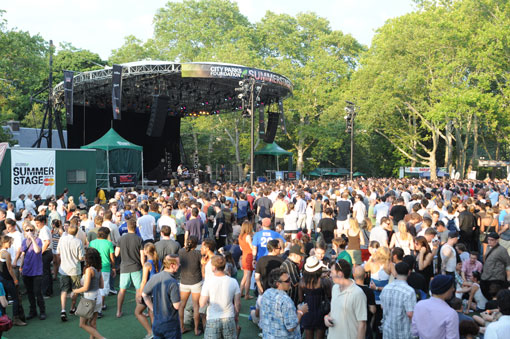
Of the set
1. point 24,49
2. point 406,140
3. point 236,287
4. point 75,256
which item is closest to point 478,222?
point 236,287

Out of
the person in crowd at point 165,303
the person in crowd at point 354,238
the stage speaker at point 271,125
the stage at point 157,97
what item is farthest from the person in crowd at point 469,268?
the stage speaker at point 271,125

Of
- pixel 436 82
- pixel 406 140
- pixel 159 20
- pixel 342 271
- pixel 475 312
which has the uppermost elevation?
pixel 159 20

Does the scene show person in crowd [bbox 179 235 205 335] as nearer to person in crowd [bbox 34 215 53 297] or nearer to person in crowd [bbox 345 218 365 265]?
person in crowd [bbox 345 218 365 265]

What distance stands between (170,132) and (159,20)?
72.5 ft

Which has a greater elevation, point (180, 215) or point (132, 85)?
point (132, 85)

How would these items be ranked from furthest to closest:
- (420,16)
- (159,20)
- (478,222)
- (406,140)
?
1. (159,20)
2. (406,140)
3. (420,16)
4. (478,222)

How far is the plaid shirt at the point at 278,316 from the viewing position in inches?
164

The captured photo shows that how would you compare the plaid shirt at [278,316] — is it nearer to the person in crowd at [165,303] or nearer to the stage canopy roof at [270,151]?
the person in crowd at [165,303]

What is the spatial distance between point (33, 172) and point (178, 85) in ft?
32.9

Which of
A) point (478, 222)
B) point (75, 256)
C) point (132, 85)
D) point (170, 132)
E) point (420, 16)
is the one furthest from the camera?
point (170, 132)

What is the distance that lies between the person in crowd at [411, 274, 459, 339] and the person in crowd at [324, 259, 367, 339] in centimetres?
50

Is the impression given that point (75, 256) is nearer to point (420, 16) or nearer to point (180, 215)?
point (180, 215)

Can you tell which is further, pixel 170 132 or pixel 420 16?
pixel 170 132

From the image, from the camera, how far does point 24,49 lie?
27.1 m
